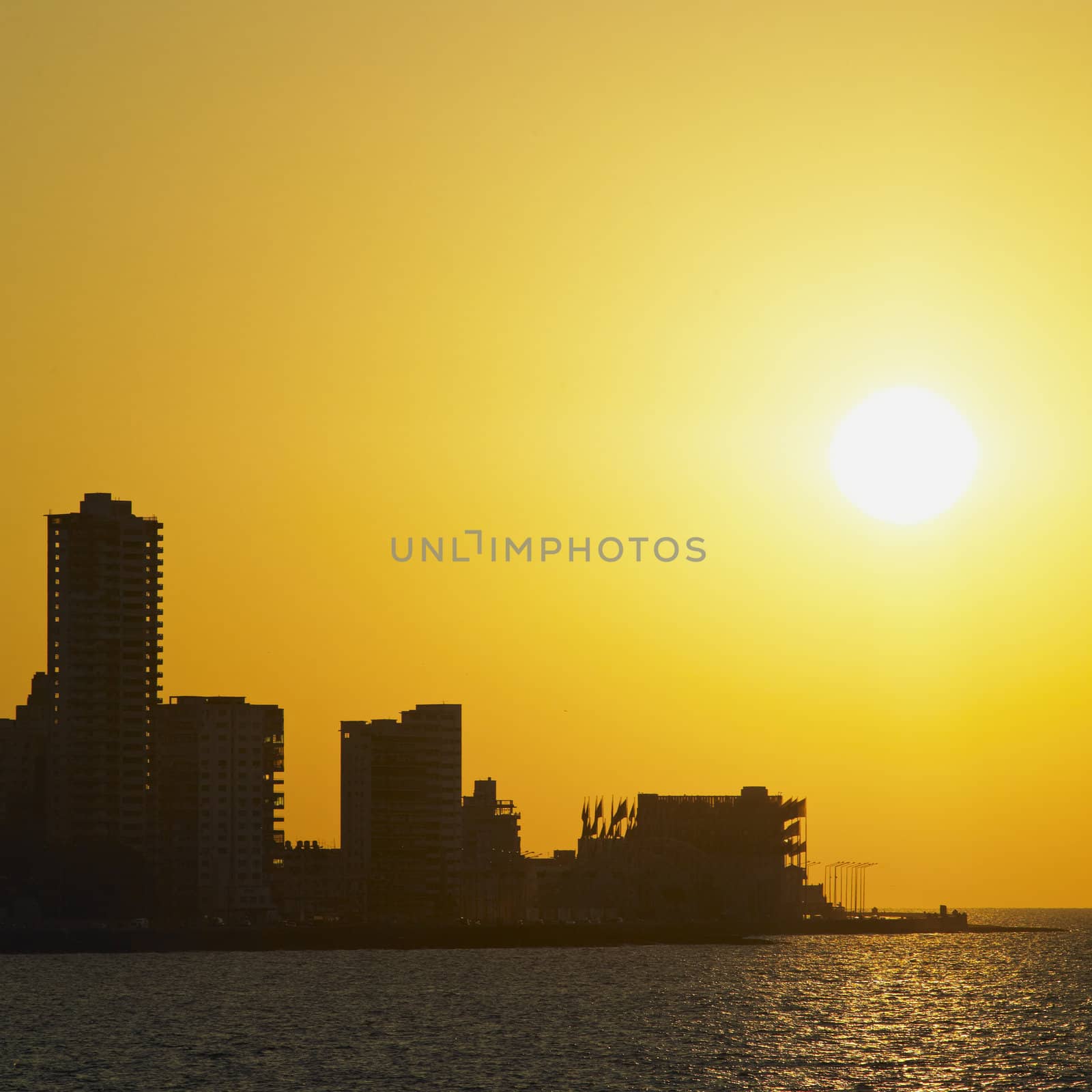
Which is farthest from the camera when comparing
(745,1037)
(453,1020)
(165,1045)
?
(453,1020)

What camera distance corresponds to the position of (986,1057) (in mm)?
166250

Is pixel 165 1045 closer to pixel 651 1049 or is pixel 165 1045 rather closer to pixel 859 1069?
pixel 651 1049

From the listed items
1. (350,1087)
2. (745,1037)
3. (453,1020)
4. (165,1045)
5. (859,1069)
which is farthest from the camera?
(453,1020)

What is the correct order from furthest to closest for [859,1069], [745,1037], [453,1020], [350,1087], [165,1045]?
1. [453,1020]
2. [745,1037]
3. [165,1045]
4. [859,1069]
5. [350,1087]

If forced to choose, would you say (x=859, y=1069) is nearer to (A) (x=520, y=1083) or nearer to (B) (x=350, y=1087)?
(A) (x=520, y=1083)

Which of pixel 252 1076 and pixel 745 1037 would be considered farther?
pixel 745 1037

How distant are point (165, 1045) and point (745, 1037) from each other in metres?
50.7

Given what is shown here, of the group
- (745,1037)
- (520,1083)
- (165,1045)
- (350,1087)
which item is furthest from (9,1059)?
(745,1037)

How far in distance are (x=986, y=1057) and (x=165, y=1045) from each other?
66908 millimetres

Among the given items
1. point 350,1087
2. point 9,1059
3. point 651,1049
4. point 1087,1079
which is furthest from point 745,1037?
point 9,1059

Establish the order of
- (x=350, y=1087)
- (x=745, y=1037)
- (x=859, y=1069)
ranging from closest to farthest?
(x=350, y=1087)
(x=859, y=1069)
(x=745, y=1037)

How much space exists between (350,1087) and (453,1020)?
178 ft

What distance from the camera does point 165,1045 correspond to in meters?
169

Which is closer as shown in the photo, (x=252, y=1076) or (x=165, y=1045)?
(x=252, y=1076)
